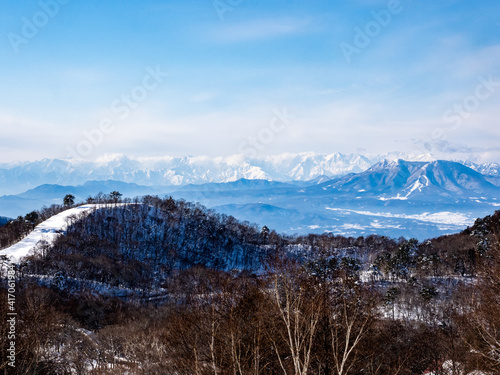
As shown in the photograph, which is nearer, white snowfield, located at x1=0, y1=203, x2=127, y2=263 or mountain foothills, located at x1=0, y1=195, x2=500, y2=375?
mountain foothills, located at x1=0, y1=195, x2=500, y2=375

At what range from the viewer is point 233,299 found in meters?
21.8

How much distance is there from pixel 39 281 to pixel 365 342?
8046 centimetres

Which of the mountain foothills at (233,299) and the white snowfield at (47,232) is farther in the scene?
the white snowfield at (47,232)

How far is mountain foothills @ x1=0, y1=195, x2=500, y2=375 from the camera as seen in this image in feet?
47.1

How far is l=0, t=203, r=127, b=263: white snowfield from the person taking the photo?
90.9m

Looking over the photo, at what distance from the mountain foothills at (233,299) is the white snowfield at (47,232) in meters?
2.26

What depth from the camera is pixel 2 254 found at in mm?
86250

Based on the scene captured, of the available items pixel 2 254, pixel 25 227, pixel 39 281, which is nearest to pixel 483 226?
pixel 39 281

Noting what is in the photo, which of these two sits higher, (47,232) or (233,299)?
(233,299)

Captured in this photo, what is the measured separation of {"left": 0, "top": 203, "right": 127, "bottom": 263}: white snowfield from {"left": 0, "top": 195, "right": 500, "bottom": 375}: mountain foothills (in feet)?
7.41

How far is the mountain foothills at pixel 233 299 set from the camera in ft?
47.1

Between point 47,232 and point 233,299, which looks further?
point 47,232

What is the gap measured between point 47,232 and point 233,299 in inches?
4132

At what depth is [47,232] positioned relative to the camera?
106 m
